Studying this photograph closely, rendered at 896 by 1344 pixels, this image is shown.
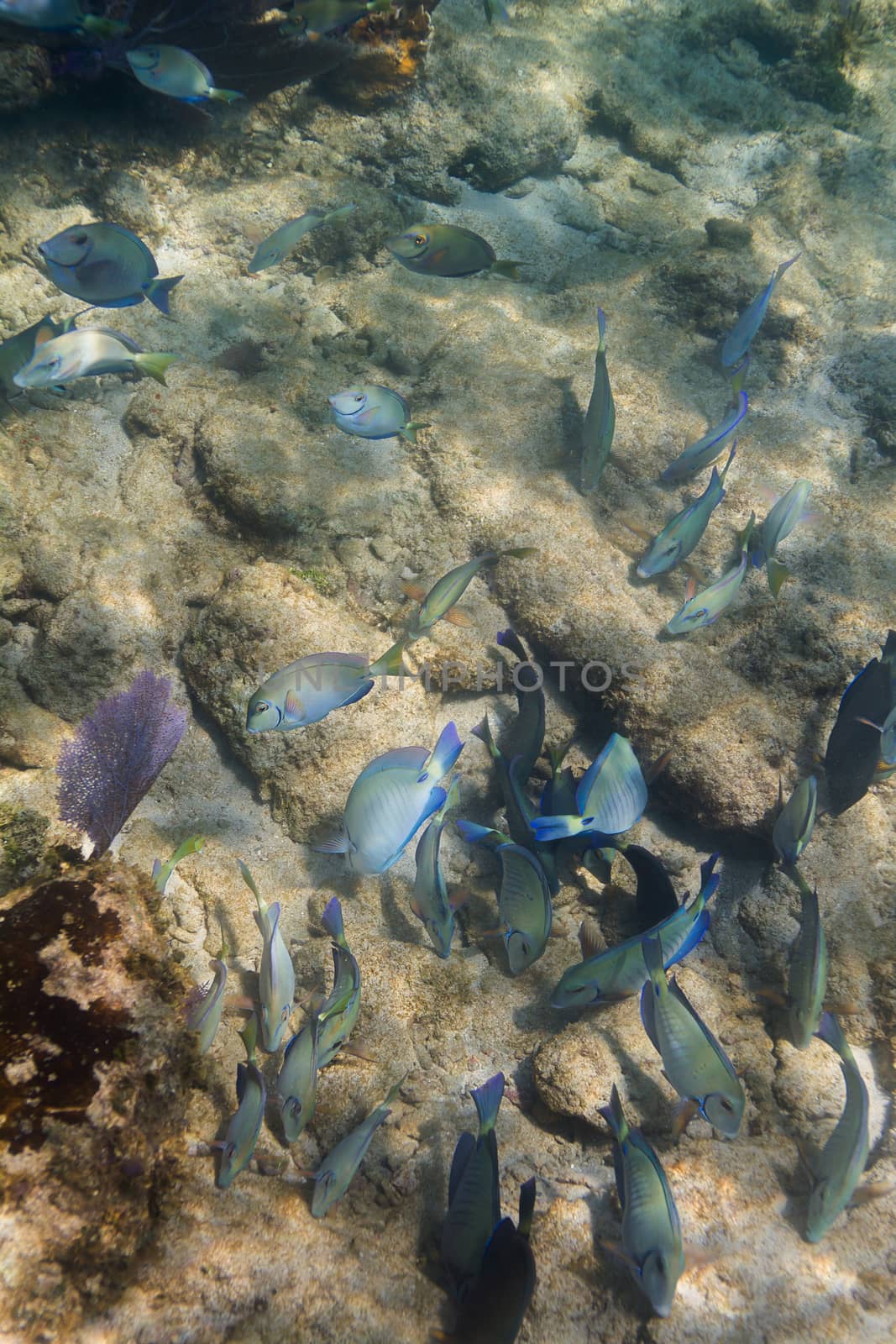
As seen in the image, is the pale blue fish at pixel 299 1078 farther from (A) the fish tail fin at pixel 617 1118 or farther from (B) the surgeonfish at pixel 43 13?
(B) the surgeonfish at pixel 43 13

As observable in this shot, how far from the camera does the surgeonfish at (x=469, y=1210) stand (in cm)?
195

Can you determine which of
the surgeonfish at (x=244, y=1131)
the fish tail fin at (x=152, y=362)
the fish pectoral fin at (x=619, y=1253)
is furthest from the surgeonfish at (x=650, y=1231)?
the fish tail fin at (x=152, y=362)

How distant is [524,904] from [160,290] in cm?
349

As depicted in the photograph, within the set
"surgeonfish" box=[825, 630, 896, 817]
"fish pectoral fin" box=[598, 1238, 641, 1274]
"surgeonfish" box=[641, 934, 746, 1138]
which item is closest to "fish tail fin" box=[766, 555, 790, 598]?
"surgeonfish" box=[825, 630, 896, 817]

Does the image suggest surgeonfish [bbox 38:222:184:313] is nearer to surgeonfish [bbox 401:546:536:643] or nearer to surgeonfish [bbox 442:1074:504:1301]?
surgeonfish [bbox 401:546:536:643]

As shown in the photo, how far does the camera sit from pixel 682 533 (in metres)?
3.39

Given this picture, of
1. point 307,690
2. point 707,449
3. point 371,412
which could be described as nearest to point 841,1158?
point 307,690

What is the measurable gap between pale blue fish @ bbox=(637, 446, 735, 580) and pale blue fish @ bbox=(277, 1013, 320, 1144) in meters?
2.76

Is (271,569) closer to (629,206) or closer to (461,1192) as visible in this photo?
(461,1192)

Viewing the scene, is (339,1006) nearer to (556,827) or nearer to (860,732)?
(556,827)

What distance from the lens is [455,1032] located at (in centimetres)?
280

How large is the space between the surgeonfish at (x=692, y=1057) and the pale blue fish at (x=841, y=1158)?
0.40 meters

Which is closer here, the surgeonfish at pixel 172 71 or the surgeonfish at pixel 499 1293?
the surgeonfish at pixel 499 1293

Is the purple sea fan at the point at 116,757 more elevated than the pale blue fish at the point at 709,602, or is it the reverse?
the pale blue fish at the point at 709,602
